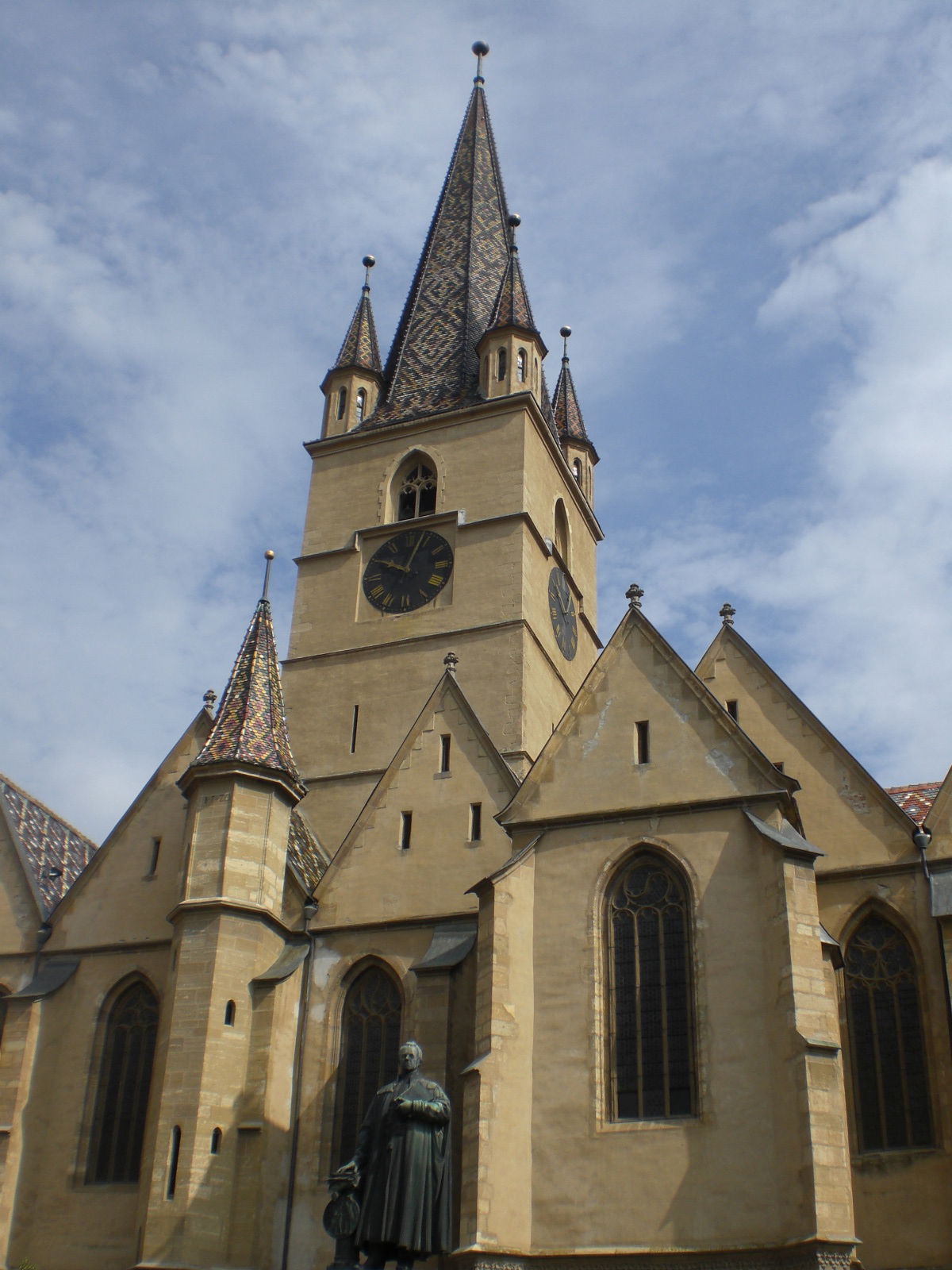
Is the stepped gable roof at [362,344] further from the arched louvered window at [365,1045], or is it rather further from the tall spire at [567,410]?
the arched louvered window at [365,1045]

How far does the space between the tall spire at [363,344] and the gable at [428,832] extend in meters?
14.9

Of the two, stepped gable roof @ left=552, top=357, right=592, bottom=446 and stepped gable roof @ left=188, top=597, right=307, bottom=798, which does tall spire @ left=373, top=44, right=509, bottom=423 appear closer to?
stepped gable roof @ left=552, top=357, right=592, bottom=446

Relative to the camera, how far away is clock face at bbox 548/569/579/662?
33.0 meters

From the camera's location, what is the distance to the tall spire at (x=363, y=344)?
37.1 m

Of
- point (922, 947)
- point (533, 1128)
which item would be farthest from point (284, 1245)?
point (922, 947)

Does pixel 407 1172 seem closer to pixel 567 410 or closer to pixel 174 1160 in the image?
pixel 174 1160

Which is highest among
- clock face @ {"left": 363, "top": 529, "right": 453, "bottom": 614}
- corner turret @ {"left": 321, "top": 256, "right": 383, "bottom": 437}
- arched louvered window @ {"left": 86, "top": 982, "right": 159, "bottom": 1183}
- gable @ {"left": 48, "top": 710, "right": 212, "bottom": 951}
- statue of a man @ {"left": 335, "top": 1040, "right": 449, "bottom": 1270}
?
corner turret @ {"left": 321, "top": 256, "right": 383, "bottom": 437}

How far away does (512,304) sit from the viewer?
35562 mm

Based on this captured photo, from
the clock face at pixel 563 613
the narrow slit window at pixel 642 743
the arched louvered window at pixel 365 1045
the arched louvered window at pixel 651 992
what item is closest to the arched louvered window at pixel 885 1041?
the arched louvered window at pixel 651 992

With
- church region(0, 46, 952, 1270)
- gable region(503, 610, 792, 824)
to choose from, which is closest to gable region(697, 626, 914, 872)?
church region(0, 46, 952, 1270)

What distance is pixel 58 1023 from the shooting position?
23.8m

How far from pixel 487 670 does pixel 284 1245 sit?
1243 cm

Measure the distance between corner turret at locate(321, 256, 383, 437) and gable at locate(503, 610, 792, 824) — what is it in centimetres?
1584

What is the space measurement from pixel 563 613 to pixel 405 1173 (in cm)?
2091
